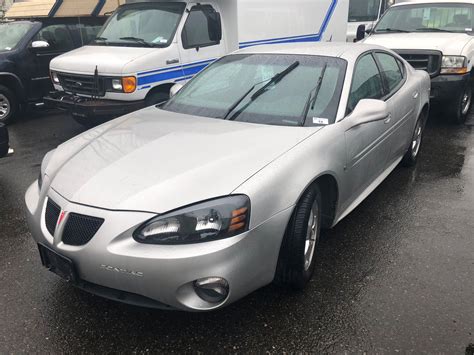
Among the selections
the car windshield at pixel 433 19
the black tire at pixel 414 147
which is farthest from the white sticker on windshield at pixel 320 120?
the car windshield at pixel 433 19

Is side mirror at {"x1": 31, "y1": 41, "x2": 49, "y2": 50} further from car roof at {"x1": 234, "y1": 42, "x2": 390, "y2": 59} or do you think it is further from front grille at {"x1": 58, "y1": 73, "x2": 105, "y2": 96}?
car roof at {"x1": 234, "y1": 42, "x2": 390, "y2": 59}

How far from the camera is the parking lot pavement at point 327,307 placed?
8.07 feet

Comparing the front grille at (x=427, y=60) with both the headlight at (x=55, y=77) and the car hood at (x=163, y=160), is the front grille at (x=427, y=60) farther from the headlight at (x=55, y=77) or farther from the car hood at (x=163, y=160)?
the headlight at (x=55, y=77)

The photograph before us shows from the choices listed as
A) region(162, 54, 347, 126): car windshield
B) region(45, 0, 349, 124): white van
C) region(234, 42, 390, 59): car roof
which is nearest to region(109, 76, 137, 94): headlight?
region(45, 0, 349, 124): white van

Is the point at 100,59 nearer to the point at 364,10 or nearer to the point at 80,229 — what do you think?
the point at 80,229

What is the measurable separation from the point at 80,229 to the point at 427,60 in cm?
588

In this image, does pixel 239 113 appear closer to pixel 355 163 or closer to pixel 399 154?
pixel 355 163

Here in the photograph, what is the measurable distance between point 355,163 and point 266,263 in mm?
1252

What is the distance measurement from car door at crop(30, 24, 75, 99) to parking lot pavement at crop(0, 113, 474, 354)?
187 inches

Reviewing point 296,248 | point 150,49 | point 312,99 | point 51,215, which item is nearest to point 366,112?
point 312,99

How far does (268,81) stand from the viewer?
3586 millimetres

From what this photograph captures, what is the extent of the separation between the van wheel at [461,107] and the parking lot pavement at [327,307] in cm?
324

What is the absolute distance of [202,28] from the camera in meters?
6.91

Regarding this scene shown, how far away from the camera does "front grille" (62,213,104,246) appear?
2.33 m
